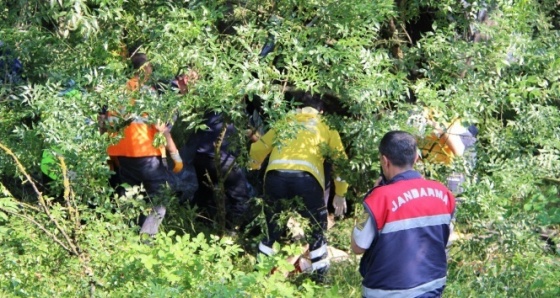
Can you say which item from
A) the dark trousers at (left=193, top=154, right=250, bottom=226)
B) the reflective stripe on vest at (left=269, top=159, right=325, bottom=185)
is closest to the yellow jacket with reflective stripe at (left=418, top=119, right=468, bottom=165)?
the reflective stripe on vest at (left=269, top=159, right=325, bottom=185)

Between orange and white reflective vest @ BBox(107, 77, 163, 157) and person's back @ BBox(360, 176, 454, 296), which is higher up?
person's back @ BBox(360, 176, 454, 296)

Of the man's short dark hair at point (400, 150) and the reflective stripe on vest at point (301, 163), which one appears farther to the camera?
the reflective stripe on vest at point (301, 163)

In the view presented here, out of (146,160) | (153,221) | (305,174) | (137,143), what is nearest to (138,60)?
(137,143)

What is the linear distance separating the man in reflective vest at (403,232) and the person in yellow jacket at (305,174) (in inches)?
62.1

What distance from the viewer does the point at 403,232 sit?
4.48 m

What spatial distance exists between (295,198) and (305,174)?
0.19 m

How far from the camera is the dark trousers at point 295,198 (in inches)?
249

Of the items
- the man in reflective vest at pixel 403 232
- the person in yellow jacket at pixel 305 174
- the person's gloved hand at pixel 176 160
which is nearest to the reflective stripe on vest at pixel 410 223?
the man in reflective vest at pixel 403 232

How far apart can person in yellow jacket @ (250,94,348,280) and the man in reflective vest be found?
5.17 ft

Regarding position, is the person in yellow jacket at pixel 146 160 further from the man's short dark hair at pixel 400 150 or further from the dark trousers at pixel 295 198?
the man's short dark hair at pixel 400 150

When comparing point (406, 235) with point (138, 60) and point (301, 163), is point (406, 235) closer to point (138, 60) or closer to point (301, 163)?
point (301, 163)

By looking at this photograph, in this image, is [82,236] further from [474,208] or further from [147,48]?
[474,208]

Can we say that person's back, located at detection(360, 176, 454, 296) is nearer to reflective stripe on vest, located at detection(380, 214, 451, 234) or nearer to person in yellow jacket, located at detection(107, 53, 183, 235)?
reflective stripe on vest, located at detection(380, 214, 451, 234)

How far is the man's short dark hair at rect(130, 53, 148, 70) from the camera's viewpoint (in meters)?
6.08
